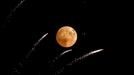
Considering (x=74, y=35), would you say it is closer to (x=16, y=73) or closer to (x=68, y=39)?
(x=68, y=39)

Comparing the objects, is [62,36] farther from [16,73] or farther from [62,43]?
[16,73]

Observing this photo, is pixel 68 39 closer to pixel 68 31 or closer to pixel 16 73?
pixel 68 31

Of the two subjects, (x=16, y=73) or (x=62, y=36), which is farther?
(x=16, y=73)

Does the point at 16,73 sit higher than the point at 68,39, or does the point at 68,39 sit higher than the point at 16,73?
the point at 68,39

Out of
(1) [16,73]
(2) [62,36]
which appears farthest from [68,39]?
(1) [16,73]

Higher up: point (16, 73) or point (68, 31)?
point (68, 31)

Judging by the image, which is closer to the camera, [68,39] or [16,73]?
[68,39]
